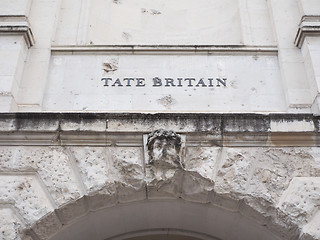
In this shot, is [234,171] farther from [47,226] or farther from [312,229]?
[47,226]

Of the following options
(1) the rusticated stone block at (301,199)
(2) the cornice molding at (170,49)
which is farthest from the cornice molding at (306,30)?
(1) the rusticated stone block at (301,199)

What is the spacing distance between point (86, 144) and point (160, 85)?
4.61ft

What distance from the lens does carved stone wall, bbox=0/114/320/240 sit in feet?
19.3

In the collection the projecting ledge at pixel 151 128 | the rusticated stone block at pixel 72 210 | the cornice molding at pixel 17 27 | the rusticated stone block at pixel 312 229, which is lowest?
the rusticated stone block at pixel 312 229

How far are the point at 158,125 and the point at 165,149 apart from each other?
0.39 metres

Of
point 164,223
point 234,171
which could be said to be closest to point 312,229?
point 234,171

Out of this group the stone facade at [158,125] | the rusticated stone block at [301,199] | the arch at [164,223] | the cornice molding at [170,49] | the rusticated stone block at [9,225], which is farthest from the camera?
the cornice molding at [170,49]

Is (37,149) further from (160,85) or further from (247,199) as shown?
(247,199)

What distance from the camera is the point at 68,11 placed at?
8039 millimetres

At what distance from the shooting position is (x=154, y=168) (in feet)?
19.9

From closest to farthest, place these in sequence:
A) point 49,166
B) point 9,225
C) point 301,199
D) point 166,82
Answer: point 9,225, point 301,199, point 49,166, point 166,82

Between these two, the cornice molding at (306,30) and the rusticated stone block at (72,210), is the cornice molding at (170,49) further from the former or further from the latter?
the rusticated stone block at (72,210)

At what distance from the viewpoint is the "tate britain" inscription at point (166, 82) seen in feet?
23.4

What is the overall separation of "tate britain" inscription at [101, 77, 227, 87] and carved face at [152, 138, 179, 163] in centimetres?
128
